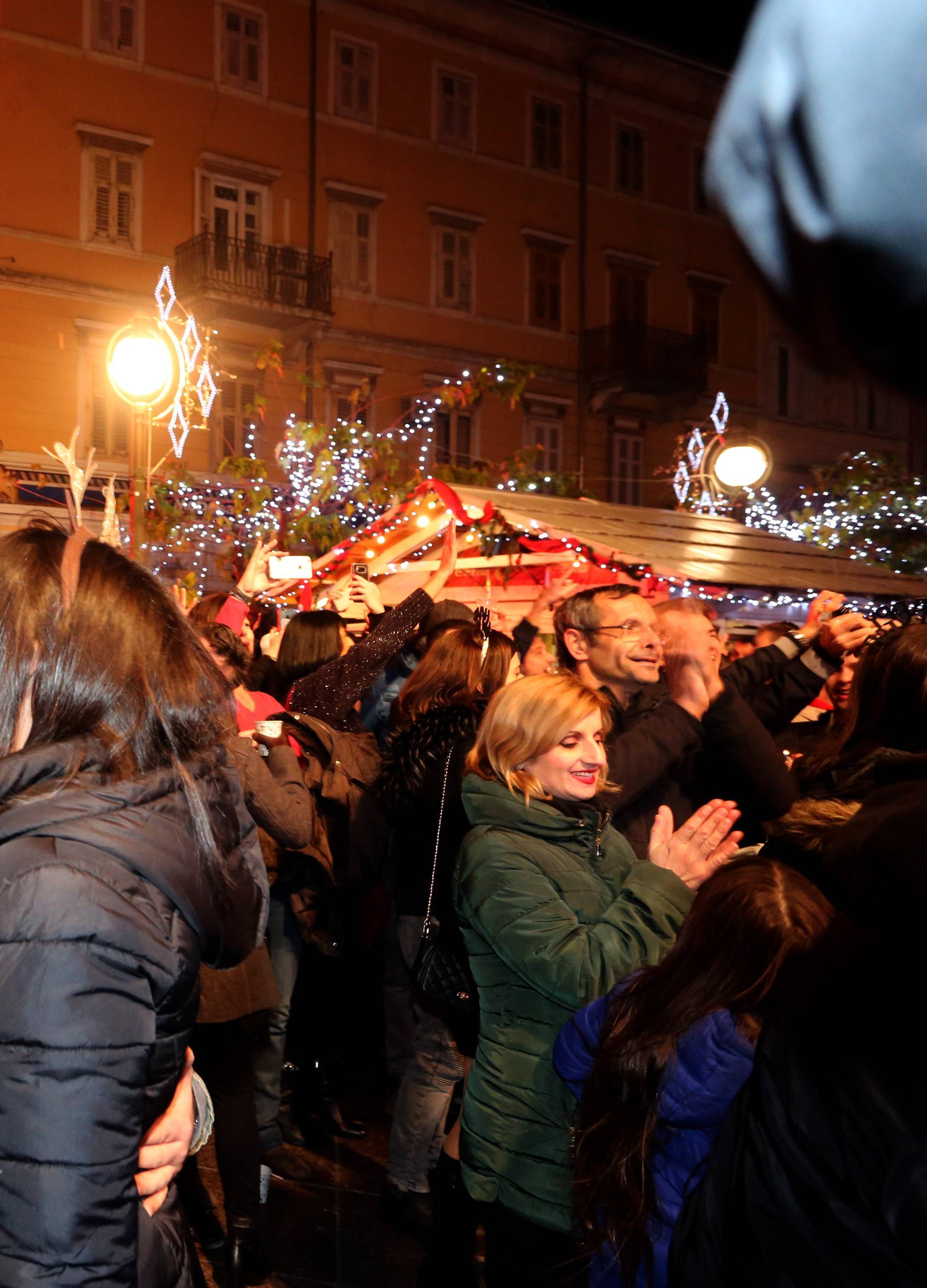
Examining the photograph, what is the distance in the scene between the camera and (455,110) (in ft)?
79.1

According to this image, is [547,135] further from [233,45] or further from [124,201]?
[124,201]

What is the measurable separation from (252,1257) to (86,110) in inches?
820

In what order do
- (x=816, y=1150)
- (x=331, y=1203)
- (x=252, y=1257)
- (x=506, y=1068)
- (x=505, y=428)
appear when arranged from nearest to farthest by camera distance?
(x=816, y=1150)
(x=506, y=1068)
(x=252, y=1257)
(x=331, y=1203)
(x=505, y=428)

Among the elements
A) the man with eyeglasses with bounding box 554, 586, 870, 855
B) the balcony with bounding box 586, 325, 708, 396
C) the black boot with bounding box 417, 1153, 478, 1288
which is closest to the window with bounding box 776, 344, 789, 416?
the balcony with bounding box 586, 325, 708, 396

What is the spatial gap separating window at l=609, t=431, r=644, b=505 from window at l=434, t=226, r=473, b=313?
4.41m

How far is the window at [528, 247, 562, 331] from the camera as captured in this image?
81.4ft

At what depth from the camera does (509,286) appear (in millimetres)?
24547

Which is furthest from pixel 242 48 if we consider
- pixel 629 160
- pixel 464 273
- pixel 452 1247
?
pixel 452 1247

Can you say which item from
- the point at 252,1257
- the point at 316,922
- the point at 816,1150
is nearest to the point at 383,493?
the point at 316,922

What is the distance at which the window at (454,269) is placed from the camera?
23.9 m

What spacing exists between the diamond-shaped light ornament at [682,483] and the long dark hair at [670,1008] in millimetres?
10173

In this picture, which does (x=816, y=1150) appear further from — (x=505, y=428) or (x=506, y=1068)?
(x=505, y=428)

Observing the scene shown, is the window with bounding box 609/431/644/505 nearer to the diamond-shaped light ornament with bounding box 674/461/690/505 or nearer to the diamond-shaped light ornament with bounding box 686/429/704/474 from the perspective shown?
the diamond-shaped light ornament with bounding box 686/429/704/474

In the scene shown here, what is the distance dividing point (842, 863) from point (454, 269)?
24152 millimetres
